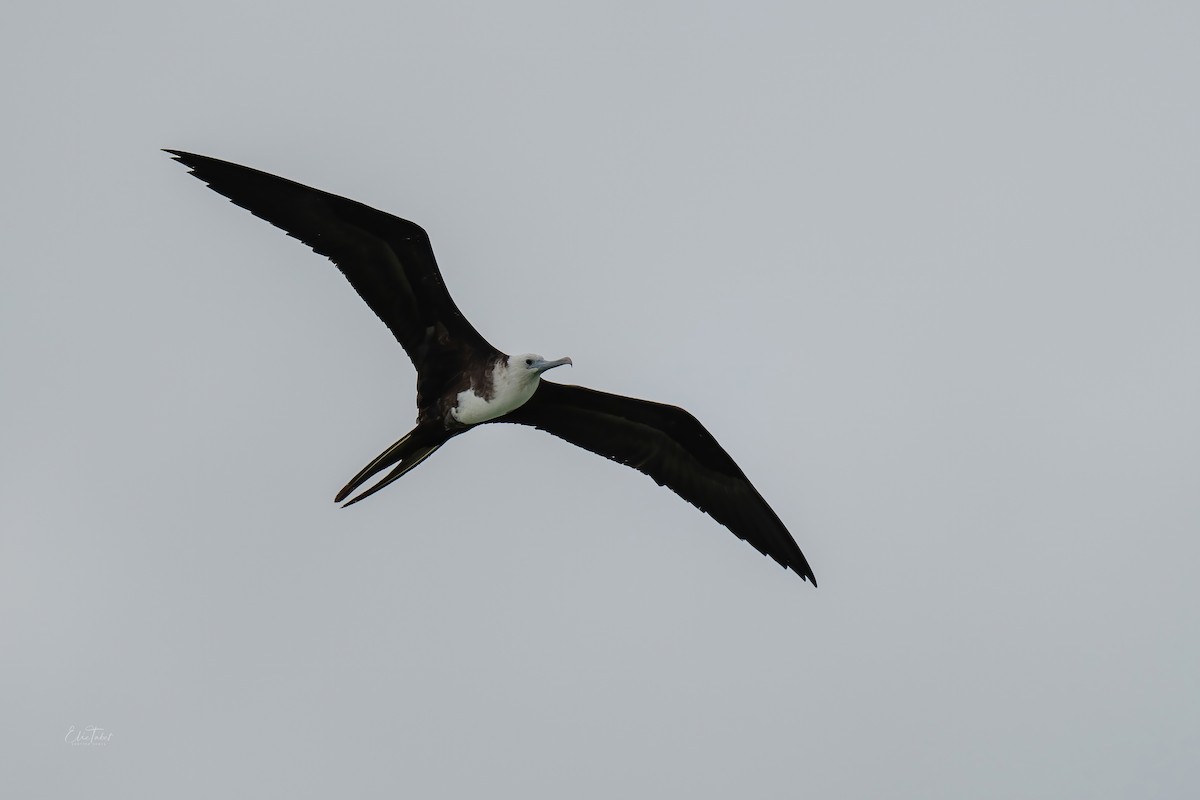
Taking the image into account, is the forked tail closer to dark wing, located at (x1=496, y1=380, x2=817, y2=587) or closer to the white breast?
the white breast

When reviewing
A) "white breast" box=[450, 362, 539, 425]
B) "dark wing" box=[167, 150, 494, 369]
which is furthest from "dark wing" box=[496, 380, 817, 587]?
"dark wing" box=[167, 150, 494, 369]

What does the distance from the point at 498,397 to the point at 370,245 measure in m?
1.25

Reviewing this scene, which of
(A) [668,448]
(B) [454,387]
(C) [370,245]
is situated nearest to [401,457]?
(B) [454,387]

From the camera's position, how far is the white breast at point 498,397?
1021 centimetres

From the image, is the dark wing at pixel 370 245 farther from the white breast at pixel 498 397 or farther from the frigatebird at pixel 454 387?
the white breast at pixel 498 397

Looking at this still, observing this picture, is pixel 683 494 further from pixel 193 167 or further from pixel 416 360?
pixel 193 167

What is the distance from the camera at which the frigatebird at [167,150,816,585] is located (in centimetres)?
977

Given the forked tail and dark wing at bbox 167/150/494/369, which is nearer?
dark wing at bbox 167/150/494/369

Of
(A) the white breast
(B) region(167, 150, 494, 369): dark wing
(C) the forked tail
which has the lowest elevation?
(C) the forked tail

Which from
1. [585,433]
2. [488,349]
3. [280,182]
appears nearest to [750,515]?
[585,433]

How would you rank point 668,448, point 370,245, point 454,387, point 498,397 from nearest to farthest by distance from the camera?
1. point 370,245
2. point 498,397
3. point 454,387
4. point 668,448

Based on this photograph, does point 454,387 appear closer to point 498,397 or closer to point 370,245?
point 498,397

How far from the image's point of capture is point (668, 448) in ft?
37.2

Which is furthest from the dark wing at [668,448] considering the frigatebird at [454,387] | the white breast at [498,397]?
the white breast at [498,397]
